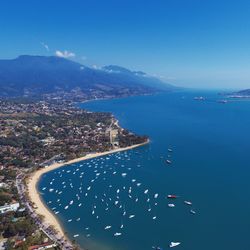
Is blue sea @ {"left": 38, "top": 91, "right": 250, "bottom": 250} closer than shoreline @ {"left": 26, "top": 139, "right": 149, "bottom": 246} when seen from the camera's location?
Yes

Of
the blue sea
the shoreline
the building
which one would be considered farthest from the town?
the blue sea

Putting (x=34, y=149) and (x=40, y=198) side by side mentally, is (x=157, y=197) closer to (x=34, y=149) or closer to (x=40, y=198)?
(x=40, y=198)

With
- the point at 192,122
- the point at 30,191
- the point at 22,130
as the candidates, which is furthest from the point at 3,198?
the point at 192,122

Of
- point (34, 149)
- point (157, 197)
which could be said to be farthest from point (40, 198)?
point (34, 149)

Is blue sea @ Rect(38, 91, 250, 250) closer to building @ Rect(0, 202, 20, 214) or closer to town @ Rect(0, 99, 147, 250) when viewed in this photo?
town @ Rect(0, 99, 147, 250)

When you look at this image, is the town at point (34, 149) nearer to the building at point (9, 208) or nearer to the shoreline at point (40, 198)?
the building at point (9, 208)

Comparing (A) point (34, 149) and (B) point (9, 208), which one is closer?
(B) point (9, 208)

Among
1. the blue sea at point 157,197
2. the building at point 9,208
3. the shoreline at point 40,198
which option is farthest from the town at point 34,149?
the blue sea at point 157,197

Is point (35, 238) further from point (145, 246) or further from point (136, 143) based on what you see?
point (136, 143)

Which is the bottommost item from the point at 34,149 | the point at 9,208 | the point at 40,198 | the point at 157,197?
the point at 40,198

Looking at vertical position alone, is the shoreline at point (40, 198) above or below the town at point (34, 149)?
below
